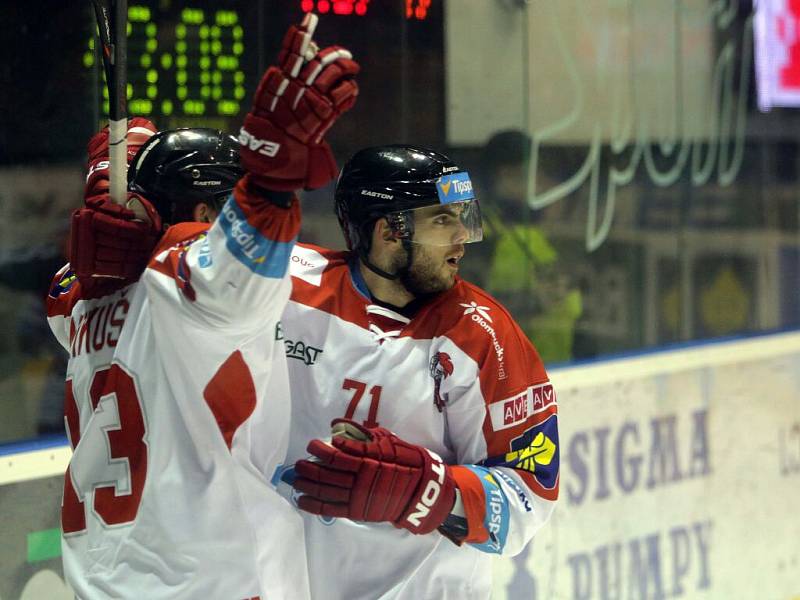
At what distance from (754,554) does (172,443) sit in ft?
8.77

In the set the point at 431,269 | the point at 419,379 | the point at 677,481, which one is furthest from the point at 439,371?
the point at 677,481

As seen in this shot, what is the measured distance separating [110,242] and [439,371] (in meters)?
0.51

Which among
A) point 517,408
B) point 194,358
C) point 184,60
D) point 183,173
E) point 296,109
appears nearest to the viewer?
point 296,109

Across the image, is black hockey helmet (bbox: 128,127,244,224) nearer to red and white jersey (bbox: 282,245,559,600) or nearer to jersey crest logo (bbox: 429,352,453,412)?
red and white jersey (bbox: 282,245,559,600)

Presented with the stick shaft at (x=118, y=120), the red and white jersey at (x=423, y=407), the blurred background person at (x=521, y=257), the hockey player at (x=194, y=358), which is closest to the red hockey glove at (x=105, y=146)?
the hockey player at (x=194, y=358)

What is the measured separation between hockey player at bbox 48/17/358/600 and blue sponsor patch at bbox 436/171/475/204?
294mm

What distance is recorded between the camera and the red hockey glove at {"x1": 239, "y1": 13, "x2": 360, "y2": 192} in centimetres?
122

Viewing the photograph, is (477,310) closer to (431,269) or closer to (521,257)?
(431,269)

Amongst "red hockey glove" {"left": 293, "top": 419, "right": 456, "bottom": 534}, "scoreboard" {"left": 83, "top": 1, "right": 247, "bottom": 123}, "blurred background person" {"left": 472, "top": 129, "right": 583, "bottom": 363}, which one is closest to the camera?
"red hockey glove" {"left": 293, "top": 419, "right": 456, "bottom": 534}

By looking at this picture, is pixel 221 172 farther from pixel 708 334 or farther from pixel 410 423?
pixel 708 334

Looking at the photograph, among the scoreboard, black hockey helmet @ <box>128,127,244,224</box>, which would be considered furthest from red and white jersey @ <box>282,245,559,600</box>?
the scoreboard

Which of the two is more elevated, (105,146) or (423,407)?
(105,146)

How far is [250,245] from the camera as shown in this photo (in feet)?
4.09

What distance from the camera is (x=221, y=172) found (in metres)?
1.59
